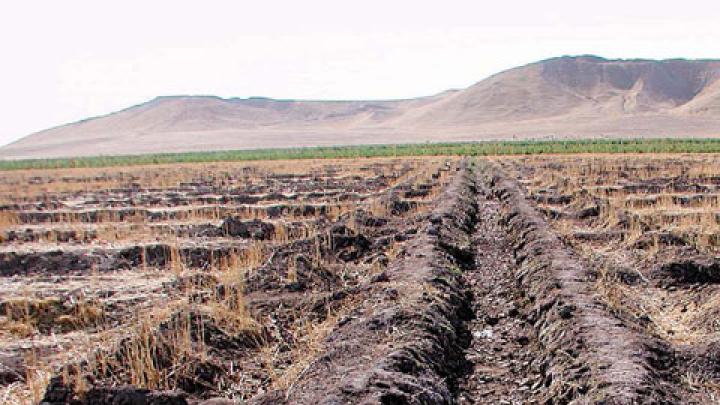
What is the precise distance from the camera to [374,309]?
7.26 meters

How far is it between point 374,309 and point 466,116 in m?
130

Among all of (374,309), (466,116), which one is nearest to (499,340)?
(374,309)

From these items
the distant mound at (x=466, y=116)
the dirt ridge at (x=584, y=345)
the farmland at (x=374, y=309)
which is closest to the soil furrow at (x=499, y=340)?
the farmland at (x=374, y=309)

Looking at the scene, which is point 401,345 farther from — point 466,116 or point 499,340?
point 466,116

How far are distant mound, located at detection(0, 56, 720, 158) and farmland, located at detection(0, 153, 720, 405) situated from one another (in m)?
97.2

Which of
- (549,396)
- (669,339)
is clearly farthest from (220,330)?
(669,339)

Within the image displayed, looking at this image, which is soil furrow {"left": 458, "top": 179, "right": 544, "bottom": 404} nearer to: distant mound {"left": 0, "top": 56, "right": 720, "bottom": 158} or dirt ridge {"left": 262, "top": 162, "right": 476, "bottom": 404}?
dirt ridge {"left": 262, "top": 162, "right": 476, "bottom": 404}

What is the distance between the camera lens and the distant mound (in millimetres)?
115938

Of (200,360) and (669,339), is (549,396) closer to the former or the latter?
(669,339)

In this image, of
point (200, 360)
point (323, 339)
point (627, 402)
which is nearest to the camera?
point (627, 402)

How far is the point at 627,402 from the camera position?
4.86m

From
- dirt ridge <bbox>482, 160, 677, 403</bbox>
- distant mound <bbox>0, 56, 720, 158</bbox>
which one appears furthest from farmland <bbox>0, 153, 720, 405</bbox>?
distant mound <bbox>0, 56, 720, 158</bbox>

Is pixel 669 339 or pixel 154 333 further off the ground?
pixel 154 333

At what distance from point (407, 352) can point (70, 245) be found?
9.90m
